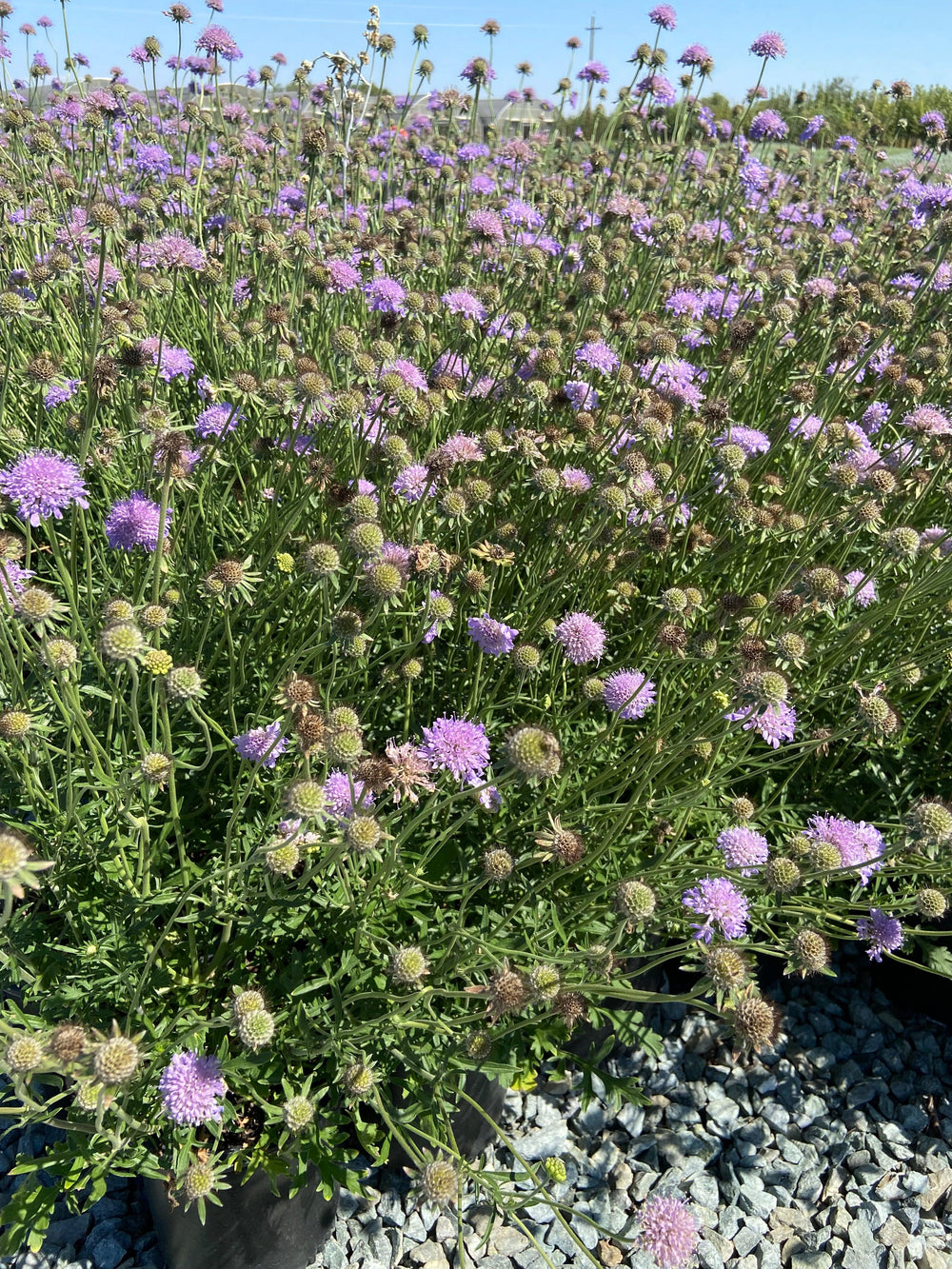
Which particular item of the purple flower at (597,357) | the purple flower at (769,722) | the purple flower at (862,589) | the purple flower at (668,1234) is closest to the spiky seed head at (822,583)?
the purple flower at (769,722)

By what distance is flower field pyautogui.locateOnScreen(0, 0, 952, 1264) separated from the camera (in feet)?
7.04

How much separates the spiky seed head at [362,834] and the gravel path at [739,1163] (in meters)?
1.34

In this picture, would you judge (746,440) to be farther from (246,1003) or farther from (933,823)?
(246,1003)

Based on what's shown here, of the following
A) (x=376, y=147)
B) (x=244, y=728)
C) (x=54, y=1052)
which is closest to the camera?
(x=54, y=1052)

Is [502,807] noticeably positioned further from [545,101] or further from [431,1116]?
[545,101]

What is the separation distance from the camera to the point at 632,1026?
8.98 ft

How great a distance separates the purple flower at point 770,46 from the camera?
550 centimetres

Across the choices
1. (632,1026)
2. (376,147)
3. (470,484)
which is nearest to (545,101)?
(376,147)

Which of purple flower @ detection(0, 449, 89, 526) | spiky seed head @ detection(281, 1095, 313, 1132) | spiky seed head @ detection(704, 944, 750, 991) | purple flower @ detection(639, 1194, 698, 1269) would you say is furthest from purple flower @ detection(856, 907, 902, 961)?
purple flower @ detection(0, 449, 89, 526)

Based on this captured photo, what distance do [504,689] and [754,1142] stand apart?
6.09ft

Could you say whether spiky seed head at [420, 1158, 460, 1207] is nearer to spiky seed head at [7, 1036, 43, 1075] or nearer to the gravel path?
the gravel path

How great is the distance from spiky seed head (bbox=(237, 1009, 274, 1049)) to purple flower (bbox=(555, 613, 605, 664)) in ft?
4.72

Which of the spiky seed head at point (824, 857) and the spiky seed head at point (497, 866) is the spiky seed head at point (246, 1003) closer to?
the spiky seed head at point (497, 866)

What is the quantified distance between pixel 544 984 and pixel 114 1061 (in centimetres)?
95
